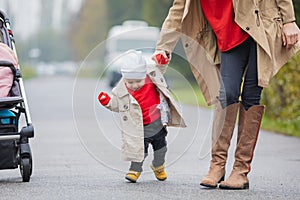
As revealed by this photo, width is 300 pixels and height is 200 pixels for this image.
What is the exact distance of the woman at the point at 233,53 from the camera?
5617mm

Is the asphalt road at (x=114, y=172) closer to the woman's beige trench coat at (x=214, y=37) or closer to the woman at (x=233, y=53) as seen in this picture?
the woman at (x=233, y=53)

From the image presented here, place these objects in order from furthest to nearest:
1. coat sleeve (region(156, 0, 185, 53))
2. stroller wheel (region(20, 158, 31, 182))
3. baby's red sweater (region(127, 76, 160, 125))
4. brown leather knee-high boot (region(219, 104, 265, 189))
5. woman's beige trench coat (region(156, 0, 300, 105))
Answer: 1. stroller wheel (region(20, 158, 31, 182))
2. baby's red sweater (region(127, 76, 160, 125))
3. coat sleeve (region(156, 0, 185, 53))
4. brown leather knee-high boot (region(219, 104, 265, 189))
5. woman's beige trench coat (region(156, 0, 300, 105))

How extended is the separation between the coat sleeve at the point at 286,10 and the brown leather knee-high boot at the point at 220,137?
0.67m

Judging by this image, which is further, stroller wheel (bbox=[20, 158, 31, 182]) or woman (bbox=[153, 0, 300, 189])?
stroller wheel (bbox=[20, 158, 31, 182])

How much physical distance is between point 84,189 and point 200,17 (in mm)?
1431

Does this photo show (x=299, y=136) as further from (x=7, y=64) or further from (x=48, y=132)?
(x=7, y=64)

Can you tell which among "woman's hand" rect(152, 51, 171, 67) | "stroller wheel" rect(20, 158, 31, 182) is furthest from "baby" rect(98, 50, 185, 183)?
"stroller wheel" rect(20, 158, 31, 182)

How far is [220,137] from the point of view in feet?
19.2

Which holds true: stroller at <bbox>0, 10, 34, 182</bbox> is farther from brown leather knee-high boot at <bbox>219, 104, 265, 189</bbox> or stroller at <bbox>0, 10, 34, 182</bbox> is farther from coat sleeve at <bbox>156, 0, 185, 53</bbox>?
brown leather knee-high boot at <bbox>219, 104, 265, 189</bbox>

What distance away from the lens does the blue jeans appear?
5.67 meters

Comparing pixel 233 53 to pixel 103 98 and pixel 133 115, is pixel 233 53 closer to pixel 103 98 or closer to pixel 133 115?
pixel 133 115

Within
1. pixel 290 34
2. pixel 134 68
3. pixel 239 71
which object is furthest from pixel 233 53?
pixel 134 68

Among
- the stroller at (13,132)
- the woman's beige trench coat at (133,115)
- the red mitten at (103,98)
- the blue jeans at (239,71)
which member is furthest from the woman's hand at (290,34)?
the stroller at (13,132)

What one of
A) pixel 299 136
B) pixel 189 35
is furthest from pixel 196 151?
pixel 189 35
